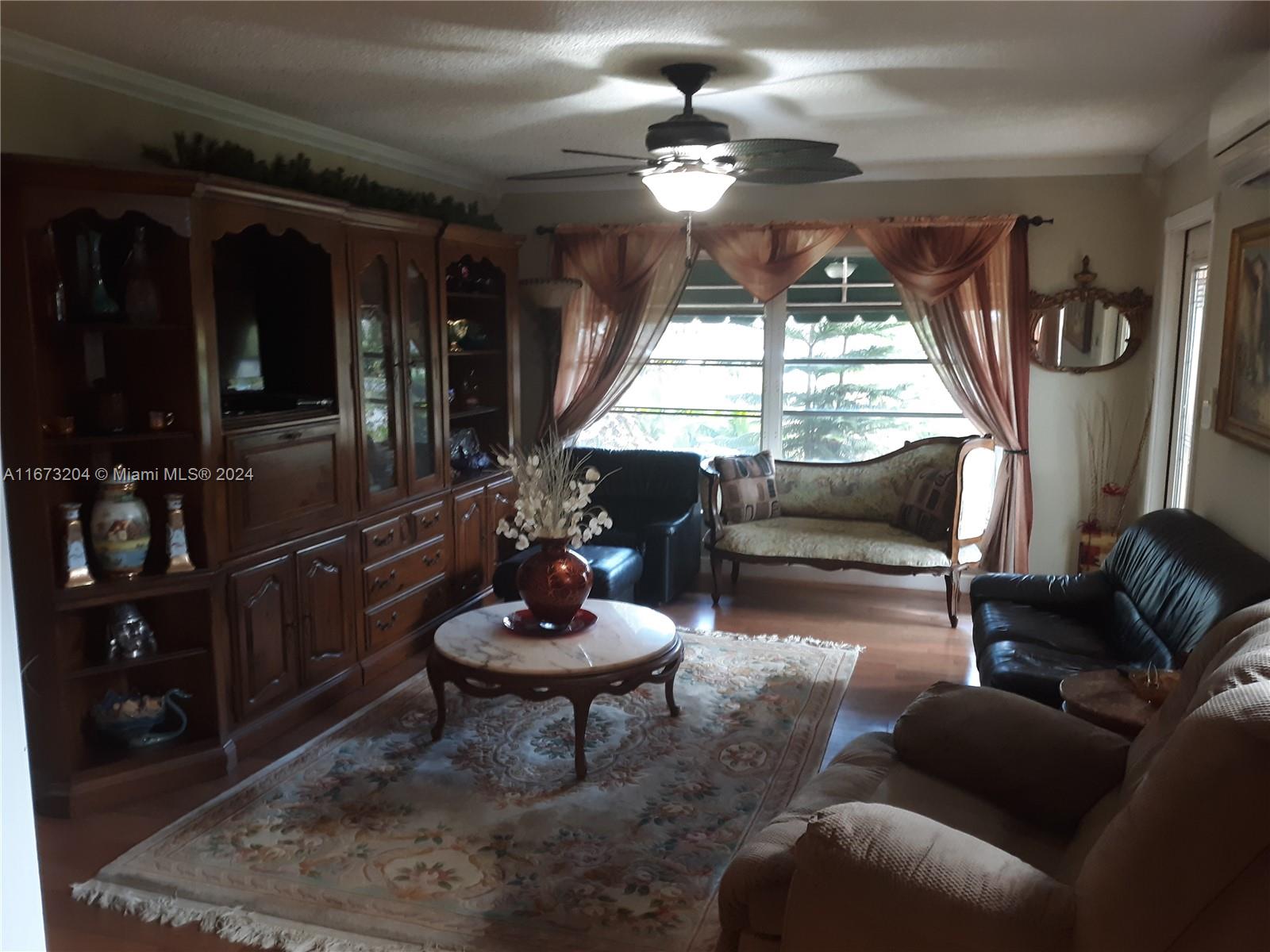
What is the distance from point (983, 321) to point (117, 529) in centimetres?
434

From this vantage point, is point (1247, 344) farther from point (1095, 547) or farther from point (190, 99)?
point (190, 99)

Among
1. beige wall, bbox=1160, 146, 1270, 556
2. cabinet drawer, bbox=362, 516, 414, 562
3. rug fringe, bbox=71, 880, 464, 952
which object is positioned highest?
beige wall, bbox=1160, 146, 1270, 556

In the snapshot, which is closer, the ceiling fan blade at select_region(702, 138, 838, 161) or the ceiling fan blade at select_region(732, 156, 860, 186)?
the ceiling fan blade at select_region(702, 138, 838, 161)

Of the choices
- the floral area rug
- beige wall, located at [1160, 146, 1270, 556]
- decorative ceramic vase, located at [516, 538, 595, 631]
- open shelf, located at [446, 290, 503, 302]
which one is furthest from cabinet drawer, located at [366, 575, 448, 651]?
beige wall, located at [1160, 146, 1270, 556]

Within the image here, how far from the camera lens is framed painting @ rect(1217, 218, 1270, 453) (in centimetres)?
294

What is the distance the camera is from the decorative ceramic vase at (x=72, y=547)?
2.93 m

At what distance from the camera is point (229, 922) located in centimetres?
245

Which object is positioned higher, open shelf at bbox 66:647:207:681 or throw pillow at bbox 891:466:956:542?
throw pillow at bbox 891:466:956:542

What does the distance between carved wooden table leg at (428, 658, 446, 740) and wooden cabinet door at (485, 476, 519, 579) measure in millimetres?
1690

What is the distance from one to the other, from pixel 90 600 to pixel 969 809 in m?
2.64

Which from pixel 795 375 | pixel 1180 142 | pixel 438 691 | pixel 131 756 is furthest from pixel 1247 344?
pixel 131 756

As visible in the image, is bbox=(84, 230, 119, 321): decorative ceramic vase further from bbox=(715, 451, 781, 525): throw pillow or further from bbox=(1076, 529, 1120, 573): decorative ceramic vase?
bbox=(1076, 529, 1120, 573): decorative ceramic vase

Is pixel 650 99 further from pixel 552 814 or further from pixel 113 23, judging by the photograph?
pixel 552 814

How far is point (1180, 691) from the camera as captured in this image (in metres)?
2.07
